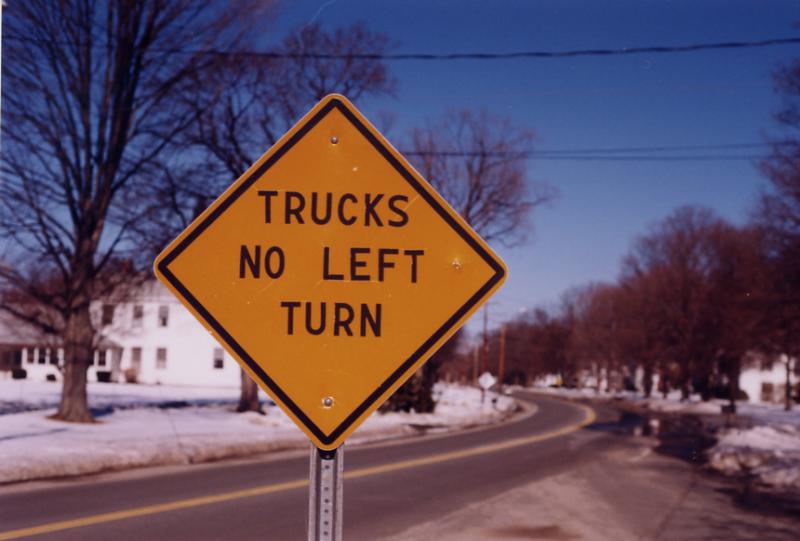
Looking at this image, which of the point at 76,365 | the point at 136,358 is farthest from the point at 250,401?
the point at 136,358

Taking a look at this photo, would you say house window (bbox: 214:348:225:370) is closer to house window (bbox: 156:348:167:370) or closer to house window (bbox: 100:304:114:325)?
house window (bbox: 156:348:167:370)

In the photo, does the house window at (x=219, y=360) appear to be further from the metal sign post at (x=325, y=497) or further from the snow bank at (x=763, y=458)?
the metal sign post at (x=325, y=497)

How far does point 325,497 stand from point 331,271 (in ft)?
2.30

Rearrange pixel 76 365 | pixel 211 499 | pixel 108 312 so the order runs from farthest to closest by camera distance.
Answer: pixel 108 312 < pixel 76 365 < pixel 211 499

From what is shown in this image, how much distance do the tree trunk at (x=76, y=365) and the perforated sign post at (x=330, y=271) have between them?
17600 millimetres

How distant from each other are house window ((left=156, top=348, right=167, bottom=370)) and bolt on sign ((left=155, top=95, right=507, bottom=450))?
58736 millimetres

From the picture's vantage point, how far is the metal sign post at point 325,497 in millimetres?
2484

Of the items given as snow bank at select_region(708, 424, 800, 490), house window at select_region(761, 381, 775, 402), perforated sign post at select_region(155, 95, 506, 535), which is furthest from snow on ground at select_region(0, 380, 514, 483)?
house window at select_region(761, 381, 775, 402)

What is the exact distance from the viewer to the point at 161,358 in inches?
2322

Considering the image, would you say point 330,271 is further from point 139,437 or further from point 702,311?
point 702,311

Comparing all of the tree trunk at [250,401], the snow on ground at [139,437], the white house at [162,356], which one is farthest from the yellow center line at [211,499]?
the white house at [162,356]

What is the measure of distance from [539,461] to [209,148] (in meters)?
14.0

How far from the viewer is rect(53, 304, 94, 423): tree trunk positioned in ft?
62.5

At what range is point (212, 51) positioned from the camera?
63.2 ft
